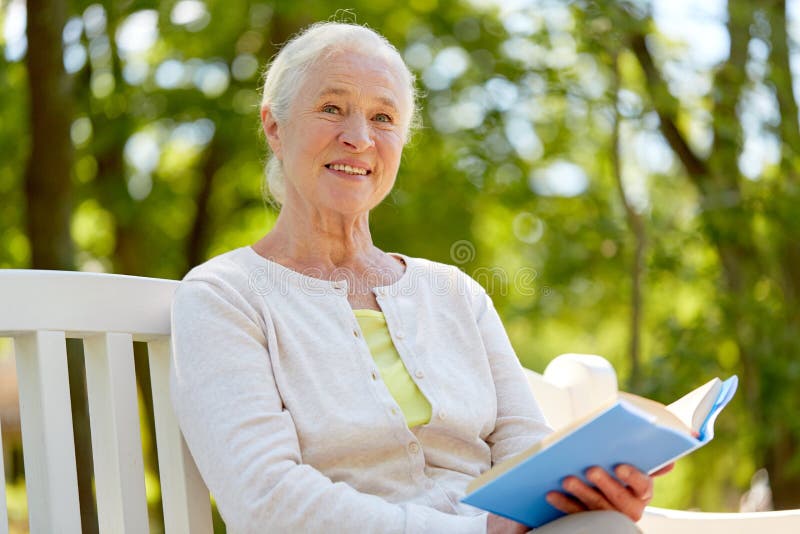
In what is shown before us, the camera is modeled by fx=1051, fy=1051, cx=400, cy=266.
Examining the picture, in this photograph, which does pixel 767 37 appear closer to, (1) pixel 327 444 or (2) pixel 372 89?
(2) pixel 372 89

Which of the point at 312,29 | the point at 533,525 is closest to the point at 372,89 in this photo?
the point at 312,29

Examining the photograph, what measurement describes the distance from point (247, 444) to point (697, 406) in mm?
752

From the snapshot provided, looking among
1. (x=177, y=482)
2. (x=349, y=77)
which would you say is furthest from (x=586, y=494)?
(x=349, y=77)

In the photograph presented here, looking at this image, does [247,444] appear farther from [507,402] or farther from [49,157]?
[49,157]

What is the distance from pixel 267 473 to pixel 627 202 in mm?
3631

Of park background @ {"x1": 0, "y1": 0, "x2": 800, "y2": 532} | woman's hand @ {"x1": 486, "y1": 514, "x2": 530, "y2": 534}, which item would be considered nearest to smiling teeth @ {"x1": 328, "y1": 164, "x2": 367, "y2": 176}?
woman's hand @ {"x1": 486, "y1": 514, "x2": 530, "y2": 534}

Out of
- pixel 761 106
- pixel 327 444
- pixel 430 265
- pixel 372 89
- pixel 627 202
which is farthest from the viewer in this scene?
pixel 761 106

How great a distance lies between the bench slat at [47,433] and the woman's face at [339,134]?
66 centimetres

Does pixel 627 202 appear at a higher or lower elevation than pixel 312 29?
lower

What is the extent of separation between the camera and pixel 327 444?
1.94m

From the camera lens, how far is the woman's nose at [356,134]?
2.21m

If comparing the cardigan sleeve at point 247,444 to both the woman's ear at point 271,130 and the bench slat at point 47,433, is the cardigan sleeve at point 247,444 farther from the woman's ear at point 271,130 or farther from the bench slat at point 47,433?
the woman's ear at point 271,130

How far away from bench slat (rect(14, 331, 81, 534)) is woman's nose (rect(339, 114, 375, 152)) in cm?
73

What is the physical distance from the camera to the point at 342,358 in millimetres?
2045
